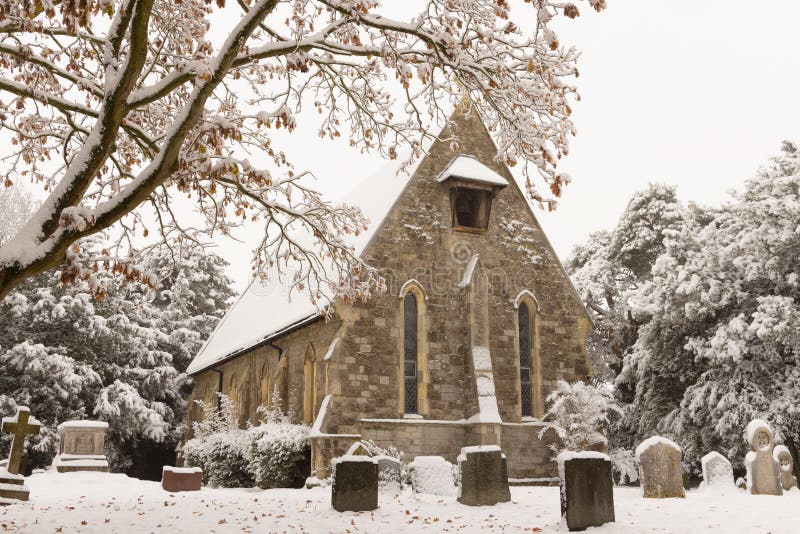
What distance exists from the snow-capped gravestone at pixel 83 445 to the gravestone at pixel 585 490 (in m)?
16.7

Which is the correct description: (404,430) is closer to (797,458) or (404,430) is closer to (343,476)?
(343,476)

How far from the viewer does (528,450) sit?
2022 centimetres

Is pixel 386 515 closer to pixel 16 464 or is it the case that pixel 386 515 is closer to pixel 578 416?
pixel 16 464

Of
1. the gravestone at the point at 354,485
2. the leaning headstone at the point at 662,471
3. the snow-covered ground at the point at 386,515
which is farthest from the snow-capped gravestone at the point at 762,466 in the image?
the gravestone at the point at 354,485

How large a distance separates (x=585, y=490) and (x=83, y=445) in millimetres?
17391

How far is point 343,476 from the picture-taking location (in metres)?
12.1

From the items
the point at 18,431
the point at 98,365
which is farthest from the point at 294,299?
the point at 98,365

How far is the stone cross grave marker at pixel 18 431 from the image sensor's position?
15.7m

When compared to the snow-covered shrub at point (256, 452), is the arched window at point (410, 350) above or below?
above

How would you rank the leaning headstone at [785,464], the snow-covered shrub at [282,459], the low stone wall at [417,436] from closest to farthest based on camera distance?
the leaning headstone at [785,464]
the low stone wall at [417,436]
the snow-covered shrub at [282,459]

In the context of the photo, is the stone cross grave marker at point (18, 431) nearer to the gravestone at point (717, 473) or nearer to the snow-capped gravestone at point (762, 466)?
the gravestone at point (717, 473)

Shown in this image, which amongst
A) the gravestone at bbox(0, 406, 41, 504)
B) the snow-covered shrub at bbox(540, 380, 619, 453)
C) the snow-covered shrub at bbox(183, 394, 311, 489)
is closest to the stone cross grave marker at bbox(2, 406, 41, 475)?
the gravestone at bbox(0, 406, 41, 504)

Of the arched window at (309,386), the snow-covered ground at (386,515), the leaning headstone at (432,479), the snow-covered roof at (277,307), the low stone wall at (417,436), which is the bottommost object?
the snow-covered ground at (386,515)

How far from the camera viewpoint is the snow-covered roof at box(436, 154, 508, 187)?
68.3ft
